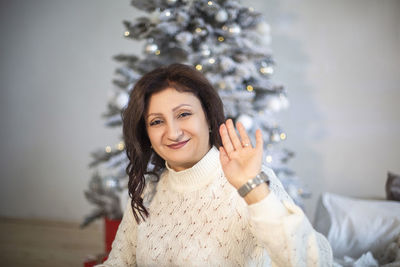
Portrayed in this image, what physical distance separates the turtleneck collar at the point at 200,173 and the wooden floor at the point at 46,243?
2.01 m

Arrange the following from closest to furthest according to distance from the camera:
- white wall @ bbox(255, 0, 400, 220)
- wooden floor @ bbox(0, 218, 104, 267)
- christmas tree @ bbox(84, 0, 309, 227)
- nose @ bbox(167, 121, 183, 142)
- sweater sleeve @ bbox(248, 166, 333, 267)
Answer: sweater sleeve @ bbox(248, 166, 333, 267) → nose @ bbox(167, 121, 183, 142) → christmas tree @ bbox(84, 0, 309, 227) → white wall @ bbox(255, 0, 400, 220) → wooden floor @ bbox(0, 218, 104, 267)

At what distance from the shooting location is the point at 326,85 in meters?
2.93

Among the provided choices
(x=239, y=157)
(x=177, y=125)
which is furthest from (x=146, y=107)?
(x=239, y=157)

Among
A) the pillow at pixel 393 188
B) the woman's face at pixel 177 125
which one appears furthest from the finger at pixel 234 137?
the pillow at pixel 393 188

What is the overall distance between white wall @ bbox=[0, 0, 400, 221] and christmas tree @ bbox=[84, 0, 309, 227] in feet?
2.90

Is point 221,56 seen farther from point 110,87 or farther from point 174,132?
point 110,87

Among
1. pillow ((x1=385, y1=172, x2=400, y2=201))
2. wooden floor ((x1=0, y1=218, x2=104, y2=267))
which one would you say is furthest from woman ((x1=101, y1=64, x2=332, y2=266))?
wooden floor ((x1=0, y1=218, x2=104, y2=267))

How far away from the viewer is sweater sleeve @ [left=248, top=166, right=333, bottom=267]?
80 cm

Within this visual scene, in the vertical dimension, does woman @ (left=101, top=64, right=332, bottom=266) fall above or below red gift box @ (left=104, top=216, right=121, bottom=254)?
above

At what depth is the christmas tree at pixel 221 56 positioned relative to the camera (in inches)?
81.0

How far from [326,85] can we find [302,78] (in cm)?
22

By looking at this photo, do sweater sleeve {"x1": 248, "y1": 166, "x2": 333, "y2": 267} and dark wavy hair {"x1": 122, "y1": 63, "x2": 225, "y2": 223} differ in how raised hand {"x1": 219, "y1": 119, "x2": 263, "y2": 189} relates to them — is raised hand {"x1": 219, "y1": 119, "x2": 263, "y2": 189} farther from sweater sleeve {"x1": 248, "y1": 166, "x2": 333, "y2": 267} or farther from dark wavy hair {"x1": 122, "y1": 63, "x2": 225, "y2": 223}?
dark wavy hair {"x1": 122, "y1": 63, "x2": 225, "y2": 223}

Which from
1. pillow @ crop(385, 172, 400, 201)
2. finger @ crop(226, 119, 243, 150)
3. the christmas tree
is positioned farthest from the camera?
the christmas tree

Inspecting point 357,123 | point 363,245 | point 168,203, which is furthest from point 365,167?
point 168,203
